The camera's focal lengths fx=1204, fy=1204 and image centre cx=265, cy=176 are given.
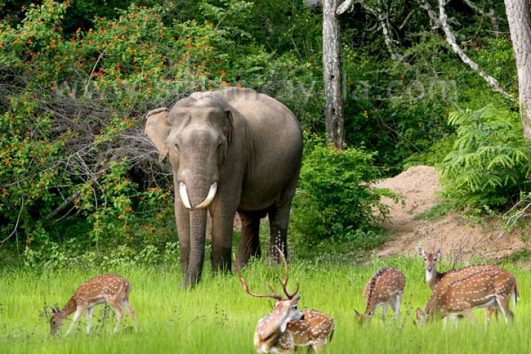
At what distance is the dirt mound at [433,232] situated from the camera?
18.0m

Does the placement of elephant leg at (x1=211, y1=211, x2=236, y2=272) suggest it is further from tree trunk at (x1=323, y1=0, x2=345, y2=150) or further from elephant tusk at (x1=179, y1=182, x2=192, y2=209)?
tree trunk at (x1=323, y1=0, x2=345, y2=150)

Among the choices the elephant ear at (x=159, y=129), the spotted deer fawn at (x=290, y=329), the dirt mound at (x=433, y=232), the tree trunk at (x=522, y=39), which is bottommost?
the dirt mound at (x=433, y=232)

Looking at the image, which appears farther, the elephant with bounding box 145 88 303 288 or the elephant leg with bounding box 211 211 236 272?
the elephant leg with bounding box 211 211 236 272

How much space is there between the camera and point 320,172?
1958 cm

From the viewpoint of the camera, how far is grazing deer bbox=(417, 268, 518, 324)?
10.3 meters

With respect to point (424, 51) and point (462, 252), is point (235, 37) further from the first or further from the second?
point (462, 252)

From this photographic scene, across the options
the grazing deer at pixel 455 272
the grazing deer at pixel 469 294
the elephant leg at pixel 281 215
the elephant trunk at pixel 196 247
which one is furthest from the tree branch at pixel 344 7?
the grazing deer at pixel 469 294

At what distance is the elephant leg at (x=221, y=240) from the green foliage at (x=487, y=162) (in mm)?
4526

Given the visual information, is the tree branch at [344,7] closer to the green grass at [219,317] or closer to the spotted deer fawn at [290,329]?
the green grass at [219,317]

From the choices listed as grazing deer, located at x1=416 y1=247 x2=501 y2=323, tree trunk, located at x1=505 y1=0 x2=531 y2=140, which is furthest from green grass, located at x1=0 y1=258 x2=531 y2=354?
tree trunk, located at x1=505 y1=0 x2=531 y2=140

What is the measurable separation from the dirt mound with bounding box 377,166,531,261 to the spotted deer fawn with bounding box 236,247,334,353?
760 cm

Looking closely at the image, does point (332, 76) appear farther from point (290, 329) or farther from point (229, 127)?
point (290, 329)

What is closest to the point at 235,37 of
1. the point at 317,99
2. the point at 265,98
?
the point at 317,99

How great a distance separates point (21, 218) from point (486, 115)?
24.7 feet
